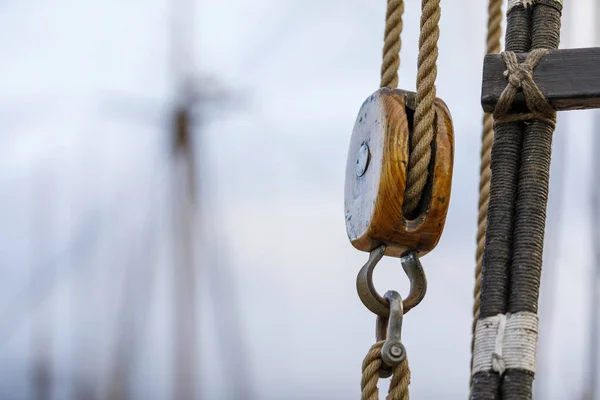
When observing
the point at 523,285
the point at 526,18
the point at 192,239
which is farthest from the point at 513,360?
the point at 192,239

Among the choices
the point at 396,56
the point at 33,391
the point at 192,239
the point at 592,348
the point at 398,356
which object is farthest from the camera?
the point at 33,391

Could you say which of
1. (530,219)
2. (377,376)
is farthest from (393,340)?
(530,219)

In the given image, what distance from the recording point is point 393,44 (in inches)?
58.6

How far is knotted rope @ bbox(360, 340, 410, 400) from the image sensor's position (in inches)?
50.1

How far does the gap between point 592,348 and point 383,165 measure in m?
7.98

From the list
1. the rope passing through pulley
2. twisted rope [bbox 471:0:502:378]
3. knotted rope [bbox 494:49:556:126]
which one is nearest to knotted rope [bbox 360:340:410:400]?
the rope passing through pulley

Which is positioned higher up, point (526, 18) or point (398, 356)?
point (526, 18)

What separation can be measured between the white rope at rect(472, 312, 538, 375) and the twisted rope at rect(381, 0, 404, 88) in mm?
383

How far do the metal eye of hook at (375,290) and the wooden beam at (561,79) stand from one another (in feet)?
0.89

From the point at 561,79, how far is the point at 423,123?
0.23 m

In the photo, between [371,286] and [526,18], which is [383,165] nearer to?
[371,286]

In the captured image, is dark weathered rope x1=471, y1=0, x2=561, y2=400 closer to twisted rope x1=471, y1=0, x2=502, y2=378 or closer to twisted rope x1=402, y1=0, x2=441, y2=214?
twisted rope x1=402, y1=0, x2=441, y2=214

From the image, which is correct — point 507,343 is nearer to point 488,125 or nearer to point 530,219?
point 530,219

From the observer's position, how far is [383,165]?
4.30ft
